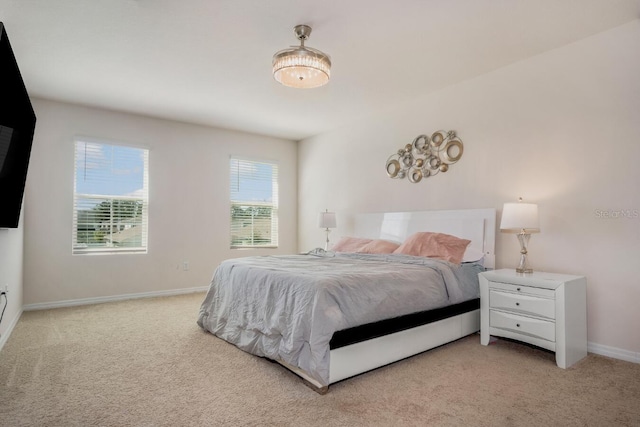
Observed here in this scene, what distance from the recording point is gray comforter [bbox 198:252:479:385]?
2.24 m

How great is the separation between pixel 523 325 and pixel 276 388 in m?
1.93

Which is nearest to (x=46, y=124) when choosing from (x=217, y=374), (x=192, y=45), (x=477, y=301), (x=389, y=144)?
(x=192, y=45)

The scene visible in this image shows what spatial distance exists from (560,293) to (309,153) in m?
4.45

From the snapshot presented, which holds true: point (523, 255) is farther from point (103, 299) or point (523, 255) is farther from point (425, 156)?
point (103, 299)

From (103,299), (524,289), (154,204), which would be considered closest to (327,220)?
(154,204)

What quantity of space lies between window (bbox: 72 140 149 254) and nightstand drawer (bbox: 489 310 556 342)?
14.5ft

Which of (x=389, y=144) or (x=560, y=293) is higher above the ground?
(x=389, y=144)

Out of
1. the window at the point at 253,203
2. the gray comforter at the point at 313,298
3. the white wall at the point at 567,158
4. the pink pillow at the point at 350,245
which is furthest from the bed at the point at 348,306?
the window at the point at 253,203

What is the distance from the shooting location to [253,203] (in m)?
6.05

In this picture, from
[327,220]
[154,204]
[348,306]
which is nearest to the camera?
[348,306]

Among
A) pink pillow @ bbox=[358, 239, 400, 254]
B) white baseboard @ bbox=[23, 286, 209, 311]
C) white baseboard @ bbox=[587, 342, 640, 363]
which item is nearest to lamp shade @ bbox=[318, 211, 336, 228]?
pink pillow @ bbox=[358, 239, 400, 254]

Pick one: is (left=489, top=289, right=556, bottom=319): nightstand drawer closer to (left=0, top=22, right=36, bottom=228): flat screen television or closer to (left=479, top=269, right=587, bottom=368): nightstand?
(left=479, top=269, right=587, bottom=368): nightstand

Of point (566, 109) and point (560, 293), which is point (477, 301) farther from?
point (566, 109)

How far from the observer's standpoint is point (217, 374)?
2443mm
